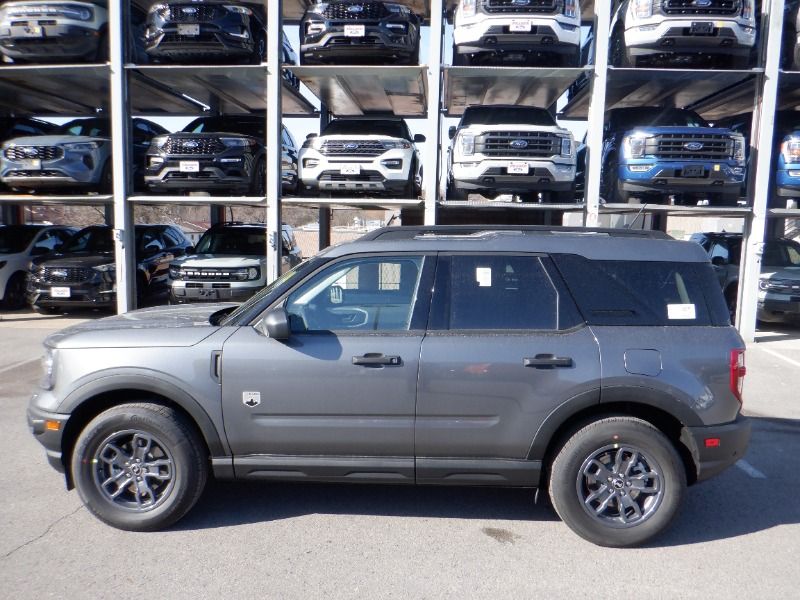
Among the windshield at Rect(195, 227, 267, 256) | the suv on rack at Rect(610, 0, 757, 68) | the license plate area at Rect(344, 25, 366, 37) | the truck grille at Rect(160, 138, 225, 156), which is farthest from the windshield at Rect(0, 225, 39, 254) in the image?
the suv on rack at Rect(610, 0, 757, 68)

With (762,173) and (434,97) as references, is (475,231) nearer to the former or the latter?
(434,97)

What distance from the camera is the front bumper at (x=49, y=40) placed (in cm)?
1002

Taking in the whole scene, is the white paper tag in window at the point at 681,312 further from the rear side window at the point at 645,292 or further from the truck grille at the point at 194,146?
the truck grille at the point at 194,146

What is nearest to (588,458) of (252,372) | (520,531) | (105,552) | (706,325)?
(520,531)

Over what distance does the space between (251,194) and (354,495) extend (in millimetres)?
7383

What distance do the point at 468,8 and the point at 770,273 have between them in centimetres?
706

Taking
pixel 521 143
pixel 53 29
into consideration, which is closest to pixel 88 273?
pixel 53 29

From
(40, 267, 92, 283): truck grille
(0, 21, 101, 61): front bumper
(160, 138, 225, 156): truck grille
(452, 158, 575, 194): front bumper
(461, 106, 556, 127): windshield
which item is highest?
(0, 21, 101, 61): front bumper

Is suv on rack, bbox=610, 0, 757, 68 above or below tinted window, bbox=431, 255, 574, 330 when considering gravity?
above

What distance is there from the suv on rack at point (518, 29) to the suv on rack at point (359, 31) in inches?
36.0

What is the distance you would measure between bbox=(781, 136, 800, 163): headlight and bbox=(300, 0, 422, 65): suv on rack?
6298mm

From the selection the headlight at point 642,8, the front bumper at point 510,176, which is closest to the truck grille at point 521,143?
the front bumper at point 510,176

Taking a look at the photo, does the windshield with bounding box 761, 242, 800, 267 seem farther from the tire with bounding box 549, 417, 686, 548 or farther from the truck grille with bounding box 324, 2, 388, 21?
the tire with bounding box 549, 417, 686, 548

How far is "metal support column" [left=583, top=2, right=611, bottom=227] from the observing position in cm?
972
